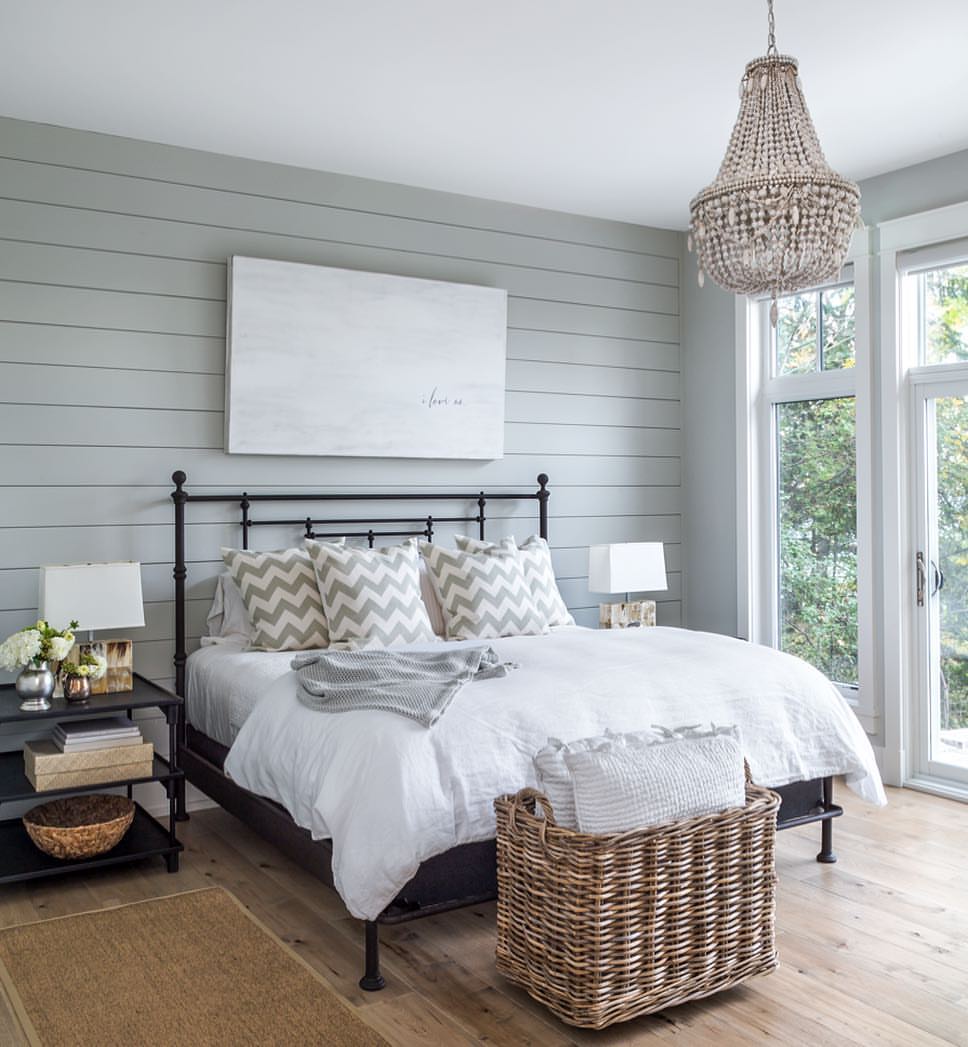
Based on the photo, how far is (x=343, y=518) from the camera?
4.69 metres

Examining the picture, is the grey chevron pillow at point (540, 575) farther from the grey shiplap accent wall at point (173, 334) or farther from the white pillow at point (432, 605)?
the grey shiplap accent wall at point (173, 334)

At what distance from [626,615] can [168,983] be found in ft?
9.36

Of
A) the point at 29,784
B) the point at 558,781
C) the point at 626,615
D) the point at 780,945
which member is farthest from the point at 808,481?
the point at 29,784

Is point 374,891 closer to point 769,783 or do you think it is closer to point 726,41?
point 769,783

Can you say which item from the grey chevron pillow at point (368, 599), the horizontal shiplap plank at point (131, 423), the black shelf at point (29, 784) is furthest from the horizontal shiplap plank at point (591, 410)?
the black shelf at point (29, 784)

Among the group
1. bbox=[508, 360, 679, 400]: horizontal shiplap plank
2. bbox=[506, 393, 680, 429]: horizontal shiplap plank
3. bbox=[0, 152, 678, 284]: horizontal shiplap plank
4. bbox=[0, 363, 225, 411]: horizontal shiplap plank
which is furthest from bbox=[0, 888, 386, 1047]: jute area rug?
bbox=[508, 360, 679, 400]: horizontal shiplap plank

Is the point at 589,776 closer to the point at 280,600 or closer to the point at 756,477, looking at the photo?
the point at 280,600

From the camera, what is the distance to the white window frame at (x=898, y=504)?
4.61 m

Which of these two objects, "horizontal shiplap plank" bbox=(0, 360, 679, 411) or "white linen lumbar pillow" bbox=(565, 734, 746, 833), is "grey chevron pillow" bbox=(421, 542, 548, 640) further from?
"white linen lumbar pillow" bbox=(565, 734, 746, 833)

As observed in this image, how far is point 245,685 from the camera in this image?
3.59 m

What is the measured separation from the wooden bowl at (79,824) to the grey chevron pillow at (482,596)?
143 centimetres

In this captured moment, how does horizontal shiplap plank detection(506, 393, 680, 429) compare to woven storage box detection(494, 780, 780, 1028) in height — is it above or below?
above

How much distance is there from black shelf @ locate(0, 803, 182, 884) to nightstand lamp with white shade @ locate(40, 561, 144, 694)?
0.51 metres

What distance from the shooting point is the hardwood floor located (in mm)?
2501
